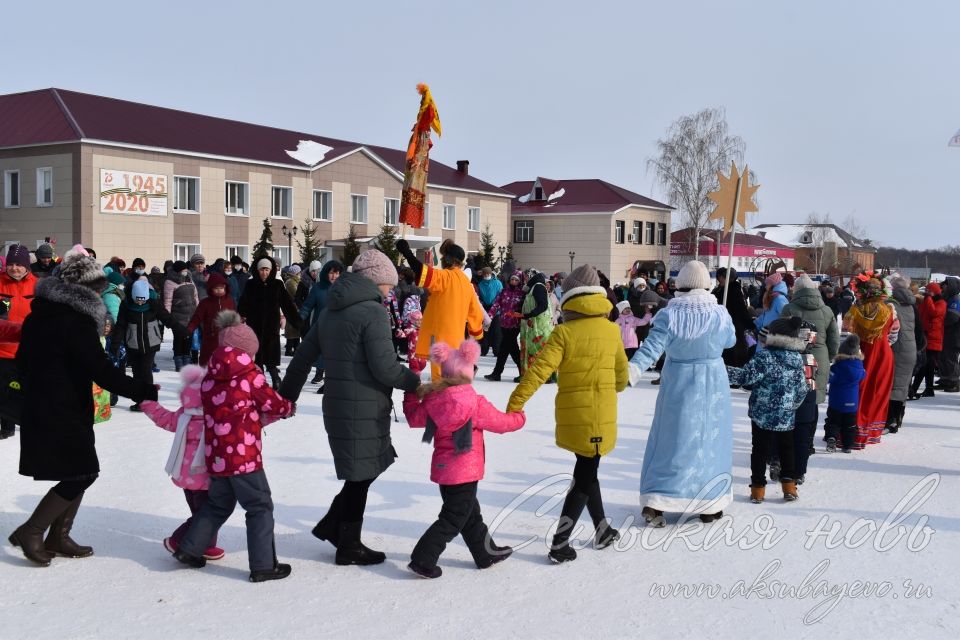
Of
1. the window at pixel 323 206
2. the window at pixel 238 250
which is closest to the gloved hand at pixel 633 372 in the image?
the window at pixel 238 250

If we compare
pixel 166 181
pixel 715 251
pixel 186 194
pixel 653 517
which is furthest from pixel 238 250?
pixel 715 251

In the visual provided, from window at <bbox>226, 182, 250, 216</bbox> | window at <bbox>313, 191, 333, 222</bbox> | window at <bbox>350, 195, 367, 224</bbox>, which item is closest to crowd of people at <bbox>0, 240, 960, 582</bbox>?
window at <bbox>226, 182, 250, 216</bbox>

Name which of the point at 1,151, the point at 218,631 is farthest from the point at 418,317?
the point at 1,151

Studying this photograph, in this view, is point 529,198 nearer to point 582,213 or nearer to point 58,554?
point 582,213

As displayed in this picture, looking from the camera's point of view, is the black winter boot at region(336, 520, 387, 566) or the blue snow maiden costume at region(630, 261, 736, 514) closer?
the black winter boot at region(336, 520, 387, 566)

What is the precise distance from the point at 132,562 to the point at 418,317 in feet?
25.0

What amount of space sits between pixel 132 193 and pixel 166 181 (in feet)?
4.60

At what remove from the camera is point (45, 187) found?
29.7 metres

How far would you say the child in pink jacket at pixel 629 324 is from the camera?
1374 cm

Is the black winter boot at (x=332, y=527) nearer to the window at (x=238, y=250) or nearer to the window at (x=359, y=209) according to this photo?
the window at (x=238, y=250)

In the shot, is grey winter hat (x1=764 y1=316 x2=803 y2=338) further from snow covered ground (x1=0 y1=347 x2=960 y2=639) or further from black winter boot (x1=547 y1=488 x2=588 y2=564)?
black winter boot (x1=547 y1=488 x2=588 y2=564)

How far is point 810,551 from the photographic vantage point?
17.1 ft

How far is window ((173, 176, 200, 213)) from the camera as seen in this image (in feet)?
104

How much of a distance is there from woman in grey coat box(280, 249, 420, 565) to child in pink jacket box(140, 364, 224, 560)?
1.49 ft
